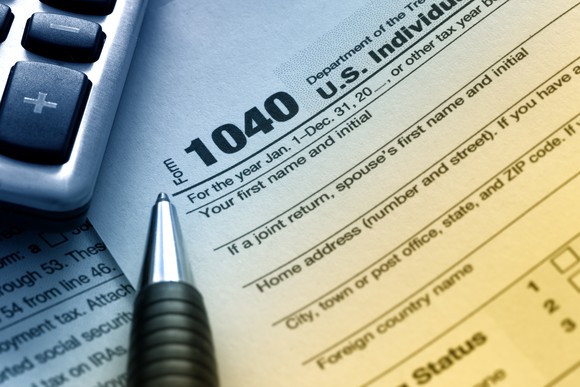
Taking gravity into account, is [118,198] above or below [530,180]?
below

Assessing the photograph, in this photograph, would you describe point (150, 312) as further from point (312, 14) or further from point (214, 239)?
point (312, 14)

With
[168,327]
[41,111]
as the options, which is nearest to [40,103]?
[41,111]

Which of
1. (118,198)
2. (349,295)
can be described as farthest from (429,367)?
(118,198)

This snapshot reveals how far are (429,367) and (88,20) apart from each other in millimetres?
198

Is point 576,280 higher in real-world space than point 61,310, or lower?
higher

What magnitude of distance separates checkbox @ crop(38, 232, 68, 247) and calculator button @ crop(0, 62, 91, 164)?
0.10 feet

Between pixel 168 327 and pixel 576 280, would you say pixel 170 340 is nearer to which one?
pixel 168 327

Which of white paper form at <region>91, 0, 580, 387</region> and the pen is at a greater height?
white paper form at <region>91, 0, 580, 387</region>

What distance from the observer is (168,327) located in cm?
23

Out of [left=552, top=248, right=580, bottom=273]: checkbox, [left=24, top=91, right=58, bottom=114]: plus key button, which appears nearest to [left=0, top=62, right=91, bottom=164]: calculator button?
[left=24, top=91, right=58, bottom=114]: plus key button

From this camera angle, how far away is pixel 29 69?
293 mm

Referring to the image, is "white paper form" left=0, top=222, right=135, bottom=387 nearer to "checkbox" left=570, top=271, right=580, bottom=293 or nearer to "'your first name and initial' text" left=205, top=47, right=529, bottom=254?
"'your first name and initial' text" left=205, top=47, right=529, bottom=254

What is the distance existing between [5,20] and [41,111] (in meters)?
0.05

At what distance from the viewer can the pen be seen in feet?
0.73
